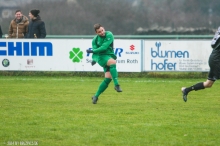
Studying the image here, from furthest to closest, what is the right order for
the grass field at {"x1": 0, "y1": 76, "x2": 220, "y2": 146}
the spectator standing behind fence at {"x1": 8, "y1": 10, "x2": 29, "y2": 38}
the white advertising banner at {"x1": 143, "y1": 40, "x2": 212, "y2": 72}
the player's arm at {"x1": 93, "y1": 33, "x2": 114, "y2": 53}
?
1. the spectator standing behind fence at {"x1": 8, "y1": 10, "x2": 29, "y2": 38}
2. the white advertising banner at {"x1": 143, "y1": 40, "x2": 212, "y2": 72}
3. the player's arm at {"x1": 93, "y1": 33, "x2": 114, "y2": 53}
4. the grass field at {"x1": 0, "y1": 76, "x2": 220, "y2": 146}

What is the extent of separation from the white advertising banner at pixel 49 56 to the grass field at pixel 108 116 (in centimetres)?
222

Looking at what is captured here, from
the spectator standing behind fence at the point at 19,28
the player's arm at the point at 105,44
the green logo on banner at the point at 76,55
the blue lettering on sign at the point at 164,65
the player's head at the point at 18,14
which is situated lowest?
the blue lettering on sign at the point at 164,65

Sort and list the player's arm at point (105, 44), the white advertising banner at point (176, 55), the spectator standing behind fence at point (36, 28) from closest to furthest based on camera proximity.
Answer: the player's arm at point (105, 44)
the white advertising banner at point (176, 55)
the spectator standing behind fence at point (36, 28)

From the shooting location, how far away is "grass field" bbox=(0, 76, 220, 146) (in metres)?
9.11

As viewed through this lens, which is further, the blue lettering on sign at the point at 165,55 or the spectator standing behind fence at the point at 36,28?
the spectator standing behind fence at the point at 36,28

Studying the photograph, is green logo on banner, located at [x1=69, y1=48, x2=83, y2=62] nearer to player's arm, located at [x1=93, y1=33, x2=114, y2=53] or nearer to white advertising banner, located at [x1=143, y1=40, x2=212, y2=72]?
white advertising banner, located at [x1=143, y1=40, x2=212, y2=72]

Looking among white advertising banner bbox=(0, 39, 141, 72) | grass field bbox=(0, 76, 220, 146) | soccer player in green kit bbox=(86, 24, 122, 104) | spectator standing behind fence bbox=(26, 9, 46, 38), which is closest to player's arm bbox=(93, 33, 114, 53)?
soccer player in green kit bbox=(86, 24, 122, 104)

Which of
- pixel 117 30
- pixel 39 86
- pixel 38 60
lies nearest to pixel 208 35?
pixel 117 30

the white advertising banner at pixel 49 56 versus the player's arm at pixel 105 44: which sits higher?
the player's arm at pixel 105 44

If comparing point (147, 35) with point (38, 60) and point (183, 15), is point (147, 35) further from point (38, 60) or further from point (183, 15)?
point (38, 60)

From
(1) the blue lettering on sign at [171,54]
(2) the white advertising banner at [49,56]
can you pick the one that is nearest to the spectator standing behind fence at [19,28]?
(2) the white advertising banner at [49,56]

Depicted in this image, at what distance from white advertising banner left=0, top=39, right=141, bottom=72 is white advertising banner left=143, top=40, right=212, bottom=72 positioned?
595 millimetres

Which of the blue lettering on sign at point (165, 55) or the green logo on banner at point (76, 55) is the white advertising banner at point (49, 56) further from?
the blue lettering on sign at point (165, 55)

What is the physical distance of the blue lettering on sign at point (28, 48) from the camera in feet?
66.6
